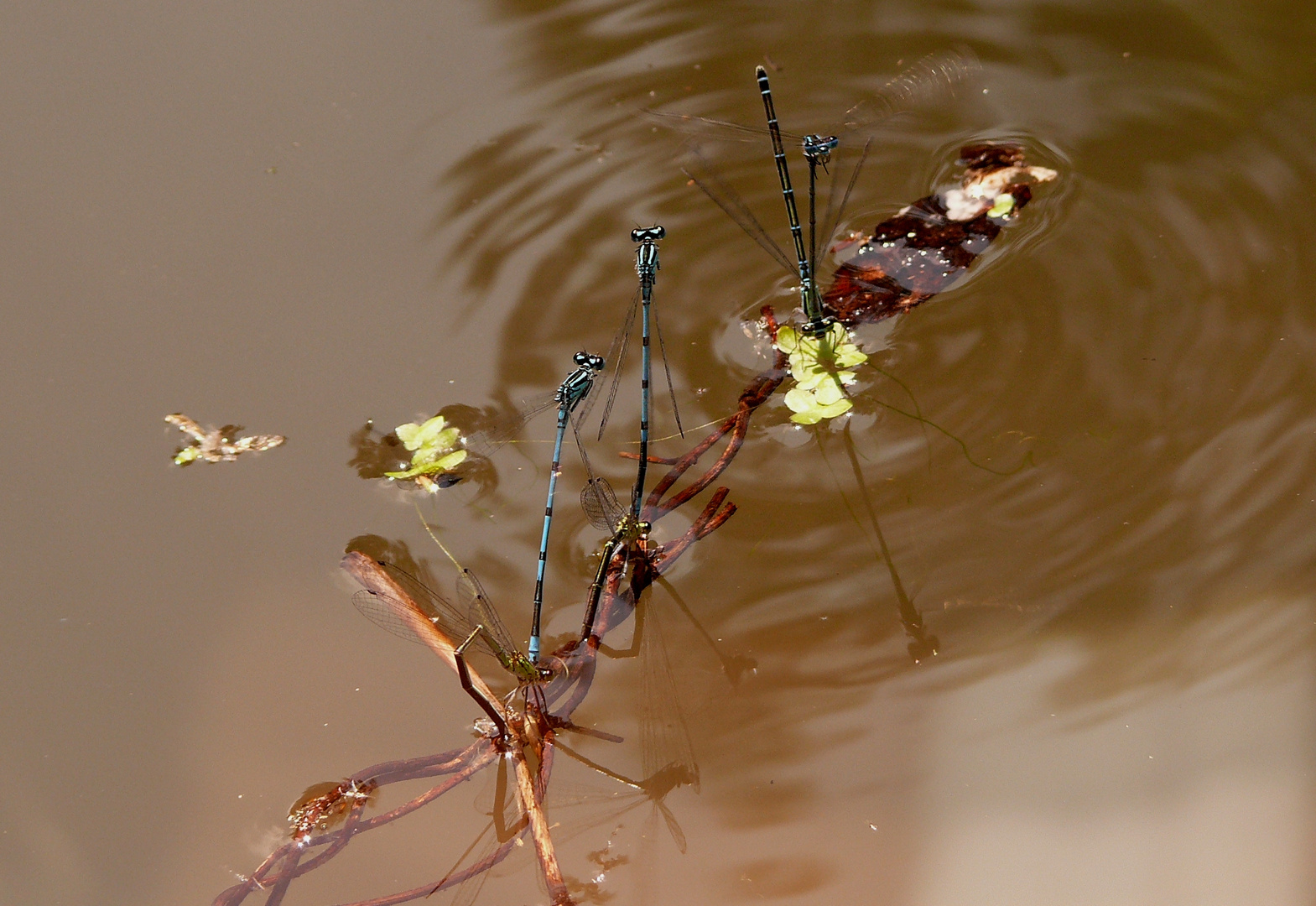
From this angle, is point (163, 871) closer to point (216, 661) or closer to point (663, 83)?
point (216, 661)

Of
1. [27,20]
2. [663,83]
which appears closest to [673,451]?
[663,83]


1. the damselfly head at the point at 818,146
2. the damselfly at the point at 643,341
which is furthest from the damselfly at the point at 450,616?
the damselfly head at the point at 818,146

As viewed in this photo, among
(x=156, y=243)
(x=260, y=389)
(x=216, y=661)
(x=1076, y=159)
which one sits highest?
(x=156, y=243)

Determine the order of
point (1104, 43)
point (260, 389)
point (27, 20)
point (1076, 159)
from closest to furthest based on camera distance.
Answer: point (260, 389) → point (1076, 159) → point (1104, 43) → point (27, 20)

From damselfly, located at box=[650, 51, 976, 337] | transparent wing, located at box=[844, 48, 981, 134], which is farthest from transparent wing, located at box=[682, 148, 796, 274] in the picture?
transparent wing, located at box=[844, 48, 981, 134]

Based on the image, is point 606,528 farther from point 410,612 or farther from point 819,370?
point 819,370
